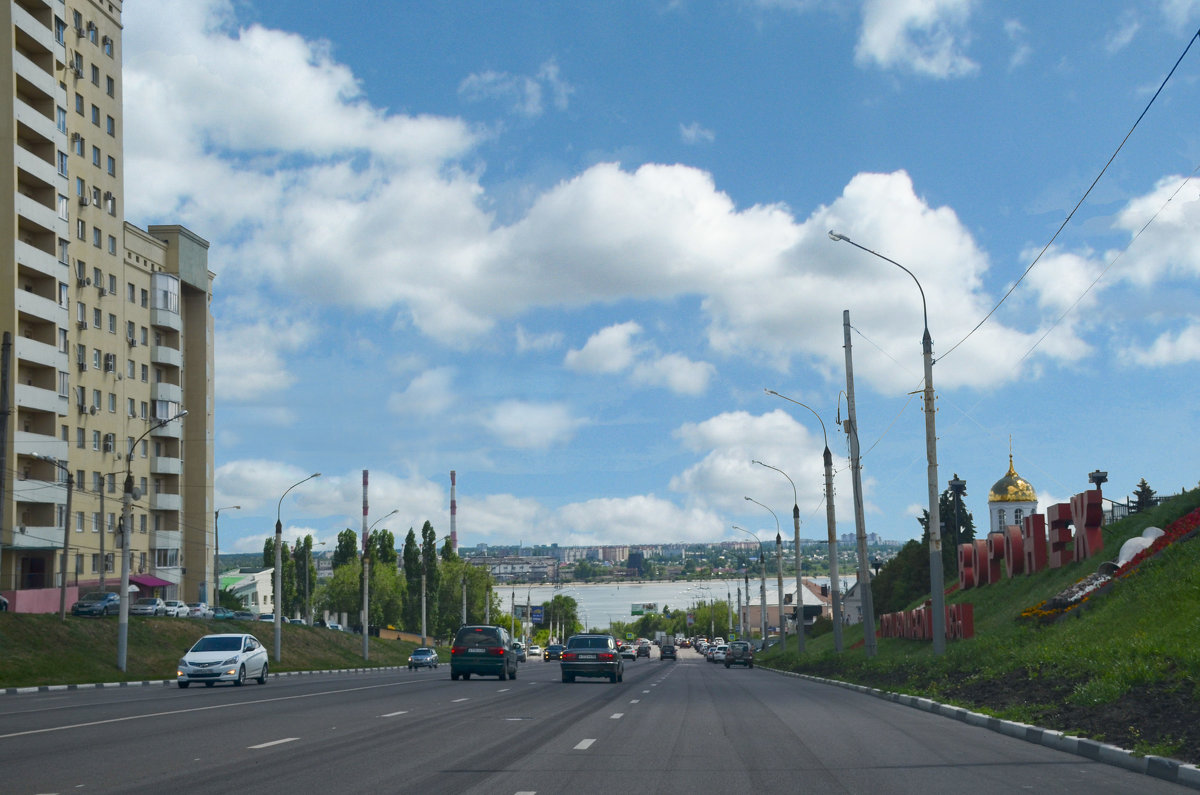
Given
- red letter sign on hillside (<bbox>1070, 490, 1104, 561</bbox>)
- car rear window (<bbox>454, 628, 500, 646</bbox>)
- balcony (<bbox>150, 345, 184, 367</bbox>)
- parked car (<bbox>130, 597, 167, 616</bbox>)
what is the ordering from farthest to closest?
balcony (<bbox>150, 345, 184, 367</bbox>) < parked car (<bbox>130, 597, 167, 616</bbox>) < car rear window (<bbox>454, 628, 500, 646</bbox>) < red letter sign on hillside (<bbox>1070, 490, 1104, 561</bbox>)

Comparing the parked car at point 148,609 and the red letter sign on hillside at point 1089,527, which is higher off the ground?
the red letter sign on hillside at point 1089,527

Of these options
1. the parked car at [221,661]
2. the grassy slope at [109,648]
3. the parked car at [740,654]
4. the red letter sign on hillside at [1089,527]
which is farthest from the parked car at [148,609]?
the red letter sign on hillside at [1089,527]

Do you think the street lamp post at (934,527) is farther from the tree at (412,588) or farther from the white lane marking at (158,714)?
the tree at (412,588)

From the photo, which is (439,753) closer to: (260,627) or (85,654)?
(85,654)

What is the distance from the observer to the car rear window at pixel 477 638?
135 ft

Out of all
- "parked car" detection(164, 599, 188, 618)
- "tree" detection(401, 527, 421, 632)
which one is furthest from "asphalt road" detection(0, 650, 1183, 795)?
"tree" detection(401, 527, 421, 632)

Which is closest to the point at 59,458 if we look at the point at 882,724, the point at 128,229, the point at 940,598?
the point at 128,229

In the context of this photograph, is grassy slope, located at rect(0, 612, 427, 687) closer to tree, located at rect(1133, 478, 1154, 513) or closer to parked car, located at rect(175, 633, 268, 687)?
parked car, located at rect(175, 633, 268, 687)

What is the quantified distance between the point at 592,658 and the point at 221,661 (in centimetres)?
1190

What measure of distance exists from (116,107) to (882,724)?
7604 cm

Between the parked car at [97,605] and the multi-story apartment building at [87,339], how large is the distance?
3.38m

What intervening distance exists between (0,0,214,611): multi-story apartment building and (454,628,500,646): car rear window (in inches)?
893

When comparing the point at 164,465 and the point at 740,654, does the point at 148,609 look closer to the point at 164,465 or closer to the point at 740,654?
the point at 164,465

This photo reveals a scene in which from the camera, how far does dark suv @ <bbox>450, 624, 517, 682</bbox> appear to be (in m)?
41.0
